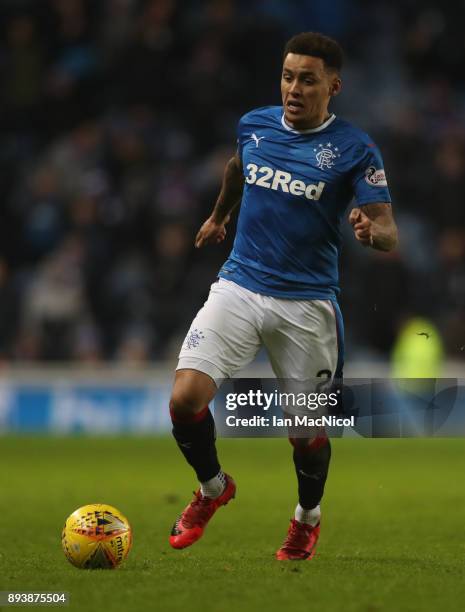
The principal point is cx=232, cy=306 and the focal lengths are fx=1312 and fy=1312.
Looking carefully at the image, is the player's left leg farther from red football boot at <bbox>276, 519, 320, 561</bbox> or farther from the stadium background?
the stadium background

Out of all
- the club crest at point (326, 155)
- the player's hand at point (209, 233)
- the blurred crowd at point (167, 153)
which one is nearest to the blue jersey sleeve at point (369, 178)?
the club crest at point (326, 155)

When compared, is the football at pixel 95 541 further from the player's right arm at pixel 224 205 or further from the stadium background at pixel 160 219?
the stadium background at pixel 160 219

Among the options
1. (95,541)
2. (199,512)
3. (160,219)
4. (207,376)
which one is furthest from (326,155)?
(160,219)

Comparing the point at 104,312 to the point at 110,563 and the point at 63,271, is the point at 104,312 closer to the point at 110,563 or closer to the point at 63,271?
the point at 63,271

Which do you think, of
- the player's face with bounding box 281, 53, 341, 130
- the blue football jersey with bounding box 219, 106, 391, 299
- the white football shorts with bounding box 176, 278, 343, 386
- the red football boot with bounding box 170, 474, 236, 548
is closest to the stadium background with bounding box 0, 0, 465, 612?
the red football boot with bounding box 170, 474, 236, 548

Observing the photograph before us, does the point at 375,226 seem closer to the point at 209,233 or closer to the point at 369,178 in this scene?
the point at 369,178

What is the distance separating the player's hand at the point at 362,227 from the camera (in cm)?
579

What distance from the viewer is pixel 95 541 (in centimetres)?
576

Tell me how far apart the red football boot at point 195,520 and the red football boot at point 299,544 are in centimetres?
37

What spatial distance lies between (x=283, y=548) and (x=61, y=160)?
11.2 meters

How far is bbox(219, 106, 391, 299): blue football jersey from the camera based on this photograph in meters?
6.18

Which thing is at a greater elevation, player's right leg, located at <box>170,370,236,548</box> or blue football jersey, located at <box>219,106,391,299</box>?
blue football jersey, located at <box>219,106,391,299</box>

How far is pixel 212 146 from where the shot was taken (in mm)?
16969

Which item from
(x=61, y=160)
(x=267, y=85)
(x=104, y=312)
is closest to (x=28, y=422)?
(x=104, y=312)
